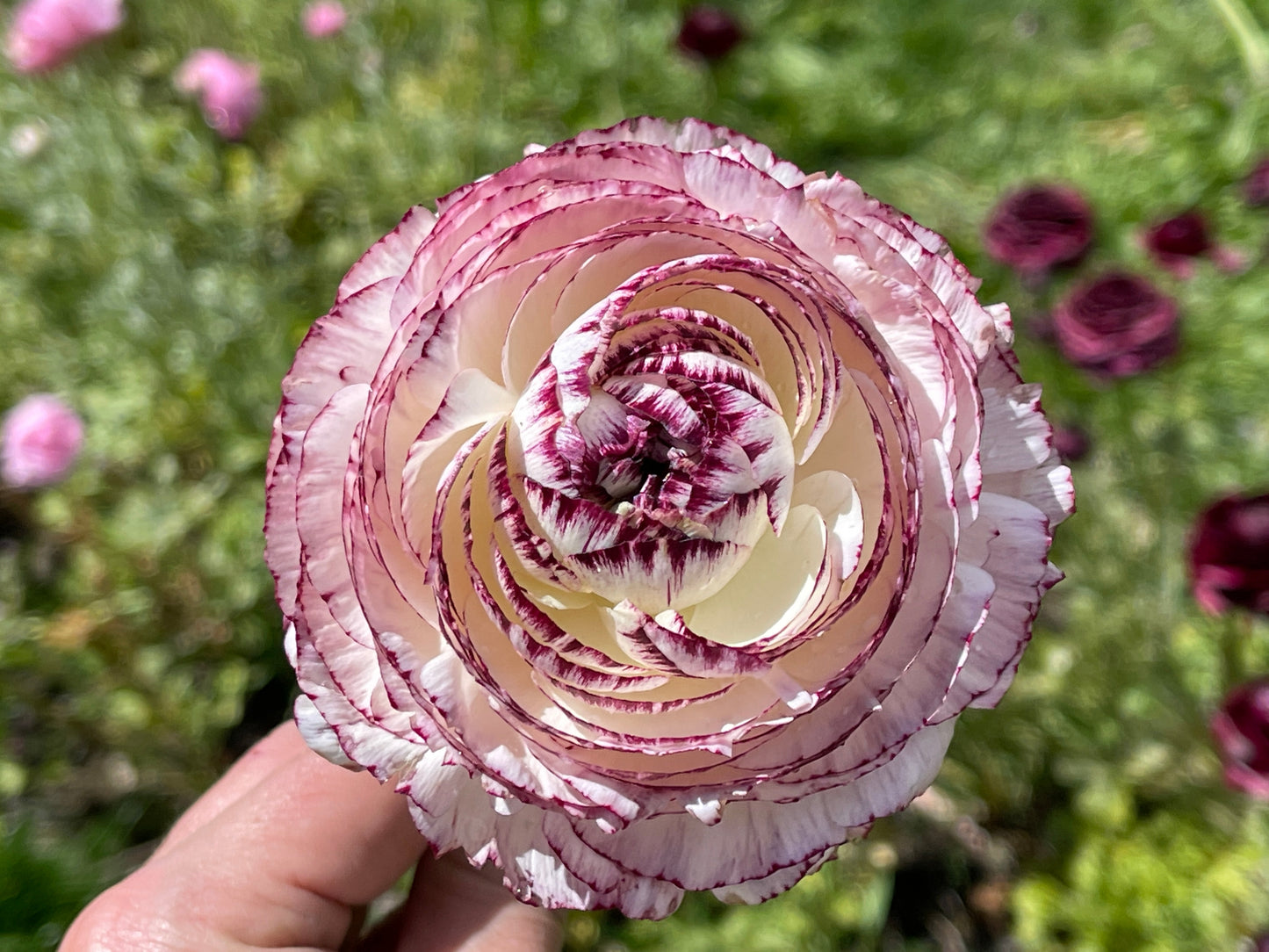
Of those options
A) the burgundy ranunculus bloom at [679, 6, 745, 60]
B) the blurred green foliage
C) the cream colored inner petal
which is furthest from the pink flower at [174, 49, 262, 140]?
the cream colored inner petal

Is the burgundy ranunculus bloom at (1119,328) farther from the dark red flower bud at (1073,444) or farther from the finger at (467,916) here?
the finger at (467,916)

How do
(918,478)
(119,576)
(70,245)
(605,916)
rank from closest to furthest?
1. (918,478)
2. (605,916)
3. (119,576)
4. (70,245)

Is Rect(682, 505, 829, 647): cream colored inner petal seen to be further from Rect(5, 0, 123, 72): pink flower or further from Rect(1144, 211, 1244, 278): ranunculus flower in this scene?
Rect(5, 0, 123, 72): pink flower

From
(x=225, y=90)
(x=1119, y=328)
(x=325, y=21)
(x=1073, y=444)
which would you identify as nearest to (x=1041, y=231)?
(x=1119, y=328)

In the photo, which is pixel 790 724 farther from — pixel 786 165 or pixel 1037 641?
pixel 1037 641

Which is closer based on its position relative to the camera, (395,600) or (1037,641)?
(395,600)

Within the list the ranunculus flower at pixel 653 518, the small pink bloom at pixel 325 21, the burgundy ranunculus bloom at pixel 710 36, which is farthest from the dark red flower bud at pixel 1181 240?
the small pink bloom at pixel 325 21

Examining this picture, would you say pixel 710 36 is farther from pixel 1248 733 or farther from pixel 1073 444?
pixel 1248 733

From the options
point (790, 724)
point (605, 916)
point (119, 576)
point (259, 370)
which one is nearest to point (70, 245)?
point (259, 370)
